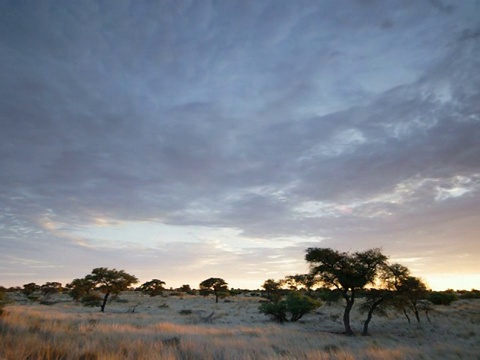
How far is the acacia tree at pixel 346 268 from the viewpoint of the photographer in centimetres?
2839

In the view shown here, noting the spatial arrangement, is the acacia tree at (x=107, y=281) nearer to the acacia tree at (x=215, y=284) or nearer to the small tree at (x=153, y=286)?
the acacia tree at (x=215, y=284)

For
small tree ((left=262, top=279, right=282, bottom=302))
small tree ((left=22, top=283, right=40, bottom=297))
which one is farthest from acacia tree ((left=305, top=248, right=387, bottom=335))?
small tree ((left=22, top=283, right=40, bottom=297))

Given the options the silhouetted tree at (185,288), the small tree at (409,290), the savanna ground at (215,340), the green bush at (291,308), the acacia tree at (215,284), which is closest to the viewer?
the savanna ground at (215,340)

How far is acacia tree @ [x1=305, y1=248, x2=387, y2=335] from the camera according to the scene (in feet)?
93.1

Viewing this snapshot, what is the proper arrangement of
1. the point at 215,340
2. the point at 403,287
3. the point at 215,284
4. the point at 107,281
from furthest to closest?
the point at 215,284 → the point at 107,281 → the point at 403,287 → the point at 215,340

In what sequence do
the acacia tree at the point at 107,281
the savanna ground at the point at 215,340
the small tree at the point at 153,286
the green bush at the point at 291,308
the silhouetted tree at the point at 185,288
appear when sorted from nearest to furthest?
the savanna ground at the point at 215,340
the green bush at the point at 291,308
the acacia tree at the point at 107,281
the small tree at the point at 153,286
the silhouetted tree at the point at 185,288

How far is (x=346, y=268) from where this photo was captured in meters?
28.8

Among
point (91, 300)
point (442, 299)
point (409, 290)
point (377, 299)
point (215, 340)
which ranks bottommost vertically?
point (215, 340)

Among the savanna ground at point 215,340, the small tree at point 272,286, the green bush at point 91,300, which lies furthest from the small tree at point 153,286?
the savanna ground at point 215,340

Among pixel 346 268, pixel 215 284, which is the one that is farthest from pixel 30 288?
pixel 346 268

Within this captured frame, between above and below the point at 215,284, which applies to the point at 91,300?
below

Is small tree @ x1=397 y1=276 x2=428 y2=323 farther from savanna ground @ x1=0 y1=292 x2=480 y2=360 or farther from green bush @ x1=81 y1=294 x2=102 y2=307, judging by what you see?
green bush @ x1=81 y1=294 x2=102 y2=307

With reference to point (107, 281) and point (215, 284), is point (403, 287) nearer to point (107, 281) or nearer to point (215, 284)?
point (107, 281)

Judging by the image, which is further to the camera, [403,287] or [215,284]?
[215,284]
